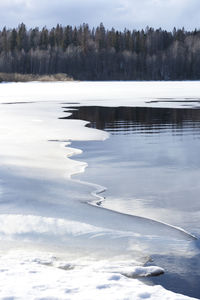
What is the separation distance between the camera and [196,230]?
5082mm

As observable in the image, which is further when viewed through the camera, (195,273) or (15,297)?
(195,273)

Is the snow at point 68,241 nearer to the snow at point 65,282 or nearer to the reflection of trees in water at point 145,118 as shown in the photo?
the snow at point 65,282

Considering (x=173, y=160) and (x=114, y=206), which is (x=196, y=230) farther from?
(x=173, y=160)

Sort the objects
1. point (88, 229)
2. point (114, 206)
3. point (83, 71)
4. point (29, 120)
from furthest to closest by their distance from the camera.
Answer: point (83, 71) → point (29, 120) → point (114, 206) → point (88, 229)

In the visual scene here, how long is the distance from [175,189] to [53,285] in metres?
3.50

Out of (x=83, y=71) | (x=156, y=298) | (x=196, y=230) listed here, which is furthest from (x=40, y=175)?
(x=83, y=71)

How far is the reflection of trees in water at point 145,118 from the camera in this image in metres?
15.1

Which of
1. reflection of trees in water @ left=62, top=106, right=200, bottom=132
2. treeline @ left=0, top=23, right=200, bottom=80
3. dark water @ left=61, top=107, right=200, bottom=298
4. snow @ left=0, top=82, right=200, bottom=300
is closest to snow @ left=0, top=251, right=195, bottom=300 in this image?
snow @ left=0, top=82, right=200, bottom=300

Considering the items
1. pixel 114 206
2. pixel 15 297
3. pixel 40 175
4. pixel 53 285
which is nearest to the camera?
pixel 15 297

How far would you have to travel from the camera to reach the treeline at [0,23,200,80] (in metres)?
89.2

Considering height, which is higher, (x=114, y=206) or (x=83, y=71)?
(x=83, y=71)

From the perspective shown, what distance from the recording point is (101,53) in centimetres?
9306

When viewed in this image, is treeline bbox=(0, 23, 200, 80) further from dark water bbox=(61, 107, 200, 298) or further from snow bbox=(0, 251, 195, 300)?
snow bbox=(0, 251, 195, 300)

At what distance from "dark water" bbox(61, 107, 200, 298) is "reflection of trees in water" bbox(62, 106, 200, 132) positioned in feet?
0.92
